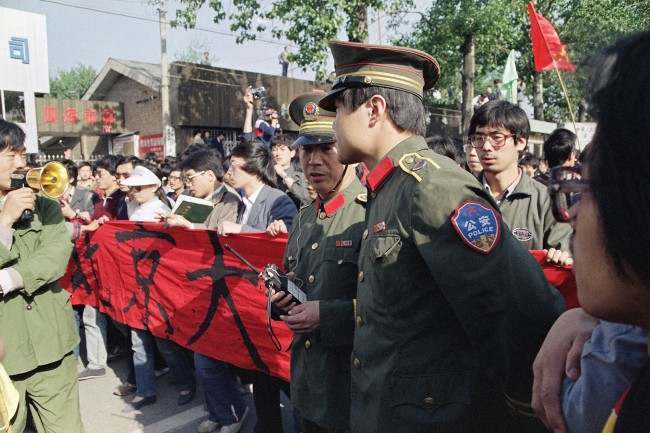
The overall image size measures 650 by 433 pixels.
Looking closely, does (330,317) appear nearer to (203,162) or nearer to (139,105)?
(203,162)

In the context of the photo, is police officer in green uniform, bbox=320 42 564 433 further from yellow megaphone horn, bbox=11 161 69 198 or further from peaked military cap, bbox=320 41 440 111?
yellow megaphone horn, bbox=11 161 69 198

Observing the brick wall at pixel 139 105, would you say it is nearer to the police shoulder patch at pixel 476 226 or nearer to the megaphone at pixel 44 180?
the megaphone at pixel 44 180

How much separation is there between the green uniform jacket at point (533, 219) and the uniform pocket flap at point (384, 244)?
3.99 ft

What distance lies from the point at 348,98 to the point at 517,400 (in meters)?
1.06

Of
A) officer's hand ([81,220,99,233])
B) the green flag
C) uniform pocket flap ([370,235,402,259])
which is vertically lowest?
officer's hand ([81,220,99,233])

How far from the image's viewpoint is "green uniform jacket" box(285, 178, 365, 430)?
2059 millimetres

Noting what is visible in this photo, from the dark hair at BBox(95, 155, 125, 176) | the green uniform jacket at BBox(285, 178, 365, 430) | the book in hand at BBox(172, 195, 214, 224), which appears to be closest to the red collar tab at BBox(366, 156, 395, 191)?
the green uniform jacket at BBox(285, 178, 365, 430)

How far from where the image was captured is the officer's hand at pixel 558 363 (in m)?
0.97

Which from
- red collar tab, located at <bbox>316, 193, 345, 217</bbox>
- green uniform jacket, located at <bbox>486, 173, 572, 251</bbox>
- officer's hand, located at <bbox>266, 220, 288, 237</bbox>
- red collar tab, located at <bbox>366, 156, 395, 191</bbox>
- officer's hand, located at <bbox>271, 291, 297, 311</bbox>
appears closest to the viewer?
red collar tab, located at <bbox>366, 156, 395, 191</bbox>

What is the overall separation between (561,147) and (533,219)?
2.26 m

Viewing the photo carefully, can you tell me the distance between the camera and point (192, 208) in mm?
3844

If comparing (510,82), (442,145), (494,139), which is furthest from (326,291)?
(510,82)

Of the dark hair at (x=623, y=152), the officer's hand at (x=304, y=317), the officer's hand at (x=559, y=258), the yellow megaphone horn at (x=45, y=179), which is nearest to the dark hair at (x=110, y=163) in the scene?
the yellow megaphone horn at (x=45, y=179)

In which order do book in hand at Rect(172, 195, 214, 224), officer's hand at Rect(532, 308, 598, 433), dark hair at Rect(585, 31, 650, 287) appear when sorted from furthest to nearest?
book in hand at Rect(172, 195, 214, 224), officer's hand at Rect(532, 308, 598, 433), dark hair at Rect(585, 31, 650, 287)
